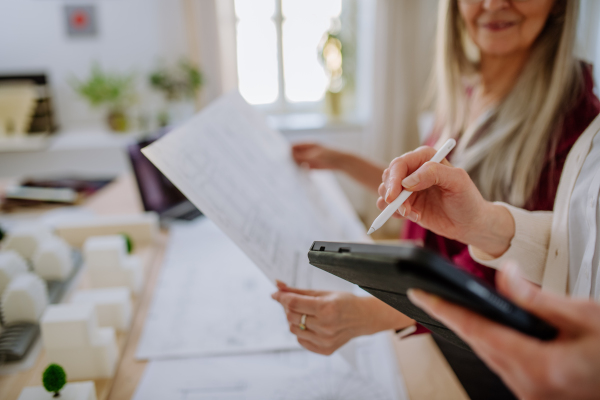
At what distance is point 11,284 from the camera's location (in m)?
0.67

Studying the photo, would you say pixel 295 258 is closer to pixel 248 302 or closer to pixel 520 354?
pixel 248 302

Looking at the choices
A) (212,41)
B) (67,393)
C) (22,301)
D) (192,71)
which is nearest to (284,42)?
(212,41)

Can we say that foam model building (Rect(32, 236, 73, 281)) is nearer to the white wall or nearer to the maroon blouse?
the maroon blouse

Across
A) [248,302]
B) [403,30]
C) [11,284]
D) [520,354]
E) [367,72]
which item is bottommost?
[248,302]

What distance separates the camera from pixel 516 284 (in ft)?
0.98

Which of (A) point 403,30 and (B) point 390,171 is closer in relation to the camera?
(B) point 390,171

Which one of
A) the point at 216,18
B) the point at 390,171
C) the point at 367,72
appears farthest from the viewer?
the point at 367,72

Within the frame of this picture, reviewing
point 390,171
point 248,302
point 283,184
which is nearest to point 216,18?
point 283,184

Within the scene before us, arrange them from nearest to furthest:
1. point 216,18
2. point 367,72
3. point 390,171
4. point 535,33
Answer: point 390,171, point 535,33, point 216,18, point 367,72

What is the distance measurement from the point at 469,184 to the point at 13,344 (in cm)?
73

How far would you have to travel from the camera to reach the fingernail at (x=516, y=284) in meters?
0.29

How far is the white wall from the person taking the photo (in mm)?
2400

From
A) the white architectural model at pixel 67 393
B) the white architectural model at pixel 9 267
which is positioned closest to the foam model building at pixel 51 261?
the white architectural model at pixel 9 267

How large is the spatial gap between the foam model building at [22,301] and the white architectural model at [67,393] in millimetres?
164
